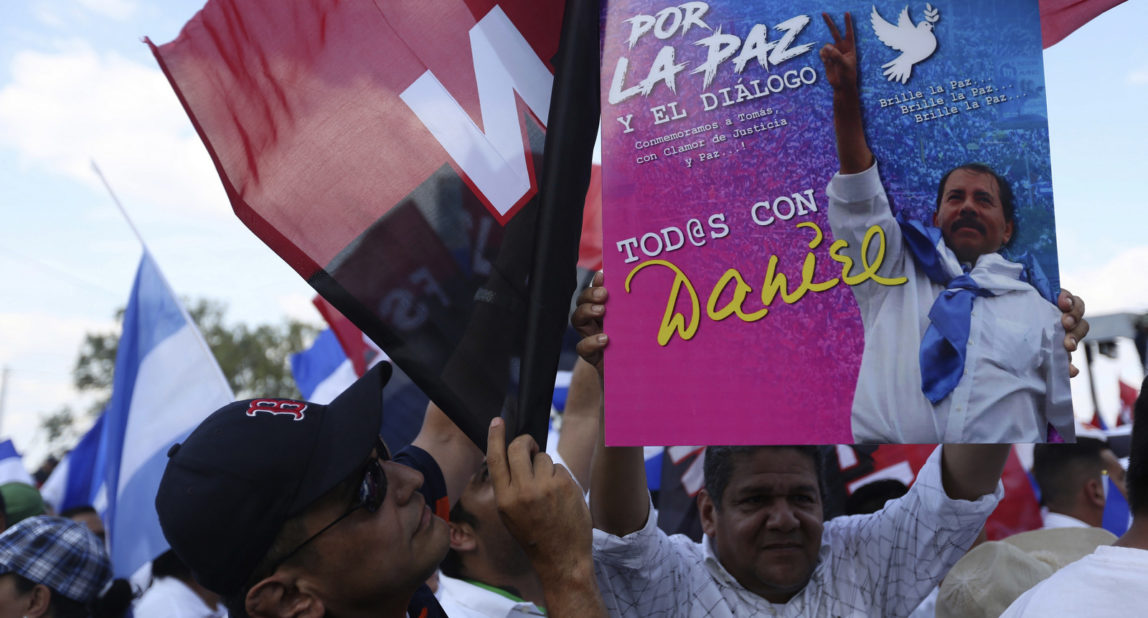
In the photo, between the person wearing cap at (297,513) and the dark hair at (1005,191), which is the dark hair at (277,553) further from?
the dark hair at (1005,191)

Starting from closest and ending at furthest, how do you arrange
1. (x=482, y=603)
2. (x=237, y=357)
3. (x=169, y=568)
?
(x=482, y=603)
(x=169, y=568)
(x=237, y=357)

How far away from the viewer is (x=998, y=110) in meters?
1.59

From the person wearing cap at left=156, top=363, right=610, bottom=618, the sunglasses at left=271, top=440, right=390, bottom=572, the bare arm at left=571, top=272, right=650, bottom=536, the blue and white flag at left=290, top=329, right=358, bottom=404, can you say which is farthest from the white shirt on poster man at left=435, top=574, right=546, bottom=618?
the blue and white flag at left=290, top=329, right=358, bottom=404

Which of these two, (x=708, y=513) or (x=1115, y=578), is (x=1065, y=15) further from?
(x=708, y=513)

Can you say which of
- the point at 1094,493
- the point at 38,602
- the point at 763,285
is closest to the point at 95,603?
the point at 38,602

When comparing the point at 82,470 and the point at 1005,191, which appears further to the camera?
the point at 82,470

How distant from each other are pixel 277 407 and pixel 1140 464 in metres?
1.70

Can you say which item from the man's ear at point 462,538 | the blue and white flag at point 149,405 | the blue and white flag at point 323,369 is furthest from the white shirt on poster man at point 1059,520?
the blue and white flag at point 323,369

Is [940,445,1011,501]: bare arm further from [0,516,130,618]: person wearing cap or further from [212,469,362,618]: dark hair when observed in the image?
[0,516,130,618]: person wearing cap

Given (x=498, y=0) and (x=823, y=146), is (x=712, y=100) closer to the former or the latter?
(x=823, y=146)

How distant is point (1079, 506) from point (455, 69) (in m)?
4.02

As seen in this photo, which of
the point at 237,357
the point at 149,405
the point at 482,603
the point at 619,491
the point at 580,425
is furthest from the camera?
the point at 237,357

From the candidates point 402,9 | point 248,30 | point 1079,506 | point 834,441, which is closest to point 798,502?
point 834,441

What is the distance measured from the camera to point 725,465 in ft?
8.86
